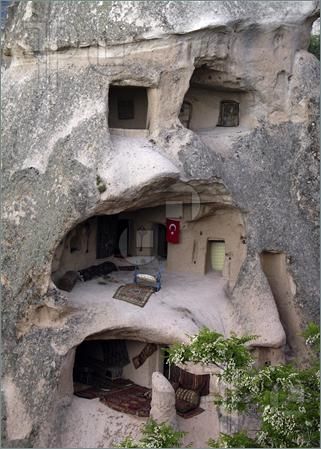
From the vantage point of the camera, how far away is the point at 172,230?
16906 millimetres

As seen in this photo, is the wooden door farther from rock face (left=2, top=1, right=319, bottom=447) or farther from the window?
the window

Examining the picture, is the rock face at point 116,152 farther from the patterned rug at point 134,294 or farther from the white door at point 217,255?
the white door at point 217,255

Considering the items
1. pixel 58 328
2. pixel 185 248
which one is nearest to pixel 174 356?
pixel 58 328

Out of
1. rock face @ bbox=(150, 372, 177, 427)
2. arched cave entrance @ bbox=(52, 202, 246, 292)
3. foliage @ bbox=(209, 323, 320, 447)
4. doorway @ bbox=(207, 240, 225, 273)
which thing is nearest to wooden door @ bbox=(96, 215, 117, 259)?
arched cave entrance @ bbox=(52, 202, 246, 292)

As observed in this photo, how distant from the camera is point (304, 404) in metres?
8.80

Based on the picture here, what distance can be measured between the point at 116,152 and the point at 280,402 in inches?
272

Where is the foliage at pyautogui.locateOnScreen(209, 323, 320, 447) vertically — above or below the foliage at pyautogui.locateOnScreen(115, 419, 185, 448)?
above

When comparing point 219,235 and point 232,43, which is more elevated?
point 232,43

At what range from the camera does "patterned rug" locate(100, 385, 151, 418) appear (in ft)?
47.5

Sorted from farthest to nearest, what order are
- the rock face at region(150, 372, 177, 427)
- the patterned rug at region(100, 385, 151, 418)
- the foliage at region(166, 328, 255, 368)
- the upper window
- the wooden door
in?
the wooden door
the upper window
the patterned rug at region(100, 385, 151, 418)
the rock face at region(150, 372, 177, 427)
the foliage at region(166, 328, 255, 368)

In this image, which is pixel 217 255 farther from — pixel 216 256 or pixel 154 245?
pixel 154 245

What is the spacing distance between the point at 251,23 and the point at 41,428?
9.58 m

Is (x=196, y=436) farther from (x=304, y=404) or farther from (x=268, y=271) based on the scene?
(x=304, y=404)

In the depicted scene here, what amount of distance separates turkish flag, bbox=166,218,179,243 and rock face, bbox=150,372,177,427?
4308mm
